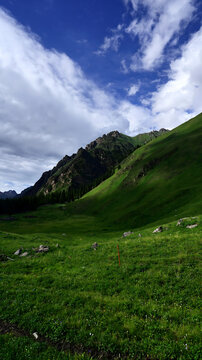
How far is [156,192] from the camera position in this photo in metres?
81.2

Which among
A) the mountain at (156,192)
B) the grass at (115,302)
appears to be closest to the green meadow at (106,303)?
the grass at (115,302)

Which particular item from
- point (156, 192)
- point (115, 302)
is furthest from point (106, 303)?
point (156, 192)

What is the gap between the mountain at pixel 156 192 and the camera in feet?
192

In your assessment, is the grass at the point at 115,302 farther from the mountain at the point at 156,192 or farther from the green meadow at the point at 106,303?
the mountain at the point at 156,192

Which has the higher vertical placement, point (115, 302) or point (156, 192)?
point (156, 192)

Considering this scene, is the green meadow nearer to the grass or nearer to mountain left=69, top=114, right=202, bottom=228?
the grass

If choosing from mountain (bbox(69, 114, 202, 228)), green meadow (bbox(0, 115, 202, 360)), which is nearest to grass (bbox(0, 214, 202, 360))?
green meadow (bbox(0, 115, 202, 360))

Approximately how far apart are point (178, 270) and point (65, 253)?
13.9 m

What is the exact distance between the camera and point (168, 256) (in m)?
15.5

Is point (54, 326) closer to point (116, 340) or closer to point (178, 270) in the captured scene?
point (116, 340)

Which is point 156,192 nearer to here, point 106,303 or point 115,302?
point 115,302

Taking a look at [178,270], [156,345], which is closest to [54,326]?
[156,345]

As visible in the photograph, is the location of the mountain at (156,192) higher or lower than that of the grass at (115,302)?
higher

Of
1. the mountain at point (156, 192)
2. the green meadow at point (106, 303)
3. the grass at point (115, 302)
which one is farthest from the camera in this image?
the mountain at point (156, 192)
